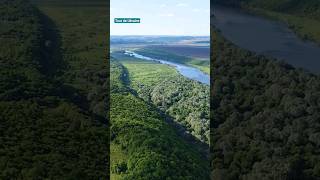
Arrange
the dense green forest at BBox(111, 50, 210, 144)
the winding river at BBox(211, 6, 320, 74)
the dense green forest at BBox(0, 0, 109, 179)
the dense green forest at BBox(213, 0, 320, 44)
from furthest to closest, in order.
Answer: the dense green forest at BBox(213, 0, 320, 44)
the winding river at BBox(211, 6, 320, 74)
the dense green forest at BBox(111, 50, 210, 144)
the dense green forest at BBox(0, 0, 109, 179)

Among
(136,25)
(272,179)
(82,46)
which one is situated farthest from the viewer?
(82,46)

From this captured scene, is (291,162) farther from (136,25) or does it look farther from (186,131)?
(136,25)

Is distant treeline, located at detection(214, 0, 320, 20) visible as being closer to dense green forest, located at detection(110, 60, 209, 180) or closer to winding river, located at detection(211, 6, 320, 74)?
winding river, located at detection(211, 6, 320, 74)

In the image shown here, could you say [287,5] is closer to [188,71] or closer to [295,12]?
[295,12]

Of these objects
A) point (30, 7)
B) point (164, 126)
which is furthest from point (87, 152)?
point (30, 7)

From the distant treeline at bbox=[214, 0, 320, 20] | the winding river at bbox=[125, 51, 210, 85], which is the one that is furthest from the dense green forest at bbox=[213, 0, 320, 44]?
the winding river at bbox=[125, 51, 210, 85]

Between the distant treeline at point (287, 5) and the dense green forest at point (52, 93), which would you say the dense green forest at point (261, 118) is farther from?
the dense green forest at point (52, 93)
